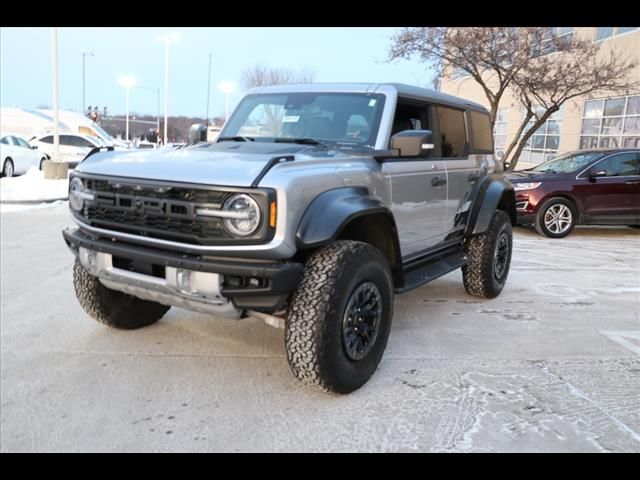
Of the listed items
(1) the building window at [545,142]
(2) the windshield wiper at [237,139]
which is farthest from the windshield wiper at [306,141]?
(1) the building window at [545,142]

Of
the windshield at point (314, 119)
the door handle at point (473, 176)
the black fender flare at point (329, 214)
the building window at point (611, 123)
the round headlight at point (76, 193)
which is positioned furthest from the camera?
the building window at point (611, 123)

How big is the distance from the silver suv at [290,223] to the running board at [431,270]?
23 millimetres

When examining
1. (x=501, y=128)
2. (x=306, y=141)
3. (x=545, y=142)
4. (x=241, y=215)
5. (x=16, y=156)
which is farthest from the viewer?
(x=501, y=128)

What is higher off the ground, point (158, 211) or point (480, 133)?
point (480, 133)

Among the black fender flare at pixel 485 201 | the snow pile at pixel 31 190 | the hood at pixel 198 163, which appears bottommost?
the snow pile at pixel 31 190

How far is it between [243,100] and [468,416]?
3209 mm

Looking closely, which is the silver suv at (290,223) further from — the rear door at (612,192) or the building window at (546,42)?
the building window at (546,42)

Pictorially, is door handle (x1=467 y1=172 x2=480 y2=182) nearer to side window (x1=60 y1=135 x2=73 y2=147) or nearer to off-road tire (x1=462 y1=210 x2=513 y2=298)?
off-road tire (x1=462 y1=210 x2=513 y2=298)

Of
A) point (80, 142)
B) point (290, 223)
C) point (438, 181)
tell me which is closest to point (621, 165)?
point (438, 181)

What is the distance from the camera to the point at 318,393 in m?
3.41

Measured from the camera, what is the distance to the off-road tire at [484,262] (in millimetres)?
5418

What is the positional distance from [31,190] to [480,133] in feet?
37.5

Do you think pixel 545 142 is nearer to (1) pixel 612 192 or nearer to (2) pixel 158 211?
(1) pixel 612 192
